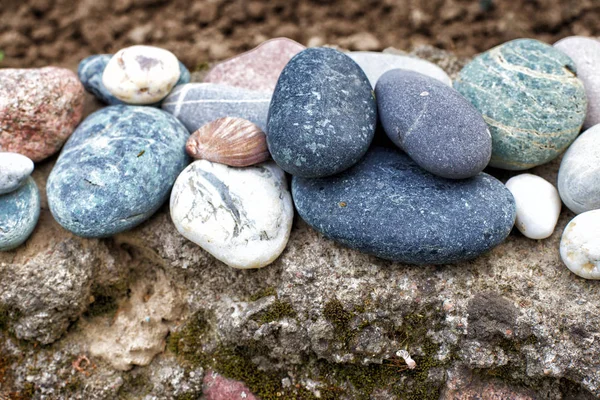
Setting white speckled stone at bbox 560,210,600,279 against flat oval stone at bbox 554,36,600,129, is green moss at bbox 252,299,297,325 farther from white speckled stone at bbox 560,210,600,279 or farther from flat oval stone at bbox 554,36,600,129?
flat oval stone at bbox 554,36,600,129

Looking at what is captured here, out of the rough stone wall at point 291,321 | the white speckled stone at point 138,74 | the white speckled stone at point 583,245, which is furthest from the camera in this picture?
the white speckled stone at point 138,74

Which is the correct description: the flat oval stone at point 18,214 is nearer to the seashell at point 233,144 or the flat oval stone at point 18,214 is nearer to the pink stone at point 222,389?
the seashell at point 233,144

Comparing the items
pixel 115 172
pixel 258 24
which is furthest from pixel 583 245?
pixel 258 24

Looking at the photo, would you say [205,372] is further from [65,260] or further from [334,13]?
[334,13]

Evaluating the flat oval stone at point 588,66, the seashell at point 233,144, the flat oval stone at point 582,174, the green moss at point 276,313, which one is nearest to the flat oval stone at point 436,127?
the flat oval stone at point 582,174

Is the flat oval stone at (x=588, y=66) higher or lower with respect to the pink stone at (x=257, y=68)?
higher

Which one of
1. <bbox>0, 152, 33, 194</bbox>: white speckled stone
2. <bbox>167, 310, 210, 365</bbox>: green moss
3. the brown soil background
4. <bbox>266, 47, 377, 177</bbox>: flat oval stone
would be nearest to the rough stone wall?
<bbox>167, 310, 210, 365</bbox>: green moss

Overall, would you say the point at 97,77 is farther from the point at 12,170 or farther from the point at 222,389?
the point at 222,389
